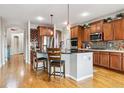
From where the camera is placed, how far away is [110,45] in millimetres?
6012

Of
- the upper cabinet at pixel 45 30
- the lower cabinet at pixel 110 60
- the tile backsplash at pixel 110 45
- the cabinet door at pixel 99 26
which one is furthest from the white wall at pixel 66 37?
the lower cabinet at pixel 110 60

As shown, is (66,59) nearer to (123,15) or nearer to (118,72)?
(118,72)

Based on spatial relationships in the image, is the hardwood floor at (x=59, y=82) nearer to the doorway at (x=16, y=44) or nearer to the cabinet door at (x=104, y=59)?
the cabinet door at (x=104, y=59)

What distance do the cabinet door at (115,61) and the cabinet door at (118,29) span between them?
74cm

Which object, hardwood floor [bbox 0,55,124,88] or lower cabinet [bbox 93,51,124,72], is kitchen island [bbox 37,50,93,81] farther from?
lower cabinet [bbox 93,51,124,72]

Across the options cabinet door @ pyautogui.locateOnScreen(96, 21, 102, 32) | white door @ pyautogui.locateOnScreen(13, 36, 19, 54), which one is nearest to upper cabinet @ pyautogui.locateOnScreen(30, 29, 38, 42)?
cabinet door @ pyautogui.locateOnScreen(96, 21, 102, 32)

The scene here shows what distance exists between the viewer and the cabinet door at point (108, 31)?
5520mm

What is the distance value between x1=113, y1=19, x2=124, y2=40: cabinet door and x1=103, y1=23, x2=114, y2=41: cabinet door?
0.22m

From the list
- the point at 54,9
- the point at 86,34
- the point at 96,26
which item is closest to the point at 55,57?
the point at 54,9

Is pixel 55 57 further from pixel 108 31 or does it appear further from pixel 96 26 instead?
pixel 96 26

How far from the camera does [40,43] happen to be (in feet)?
25.7
